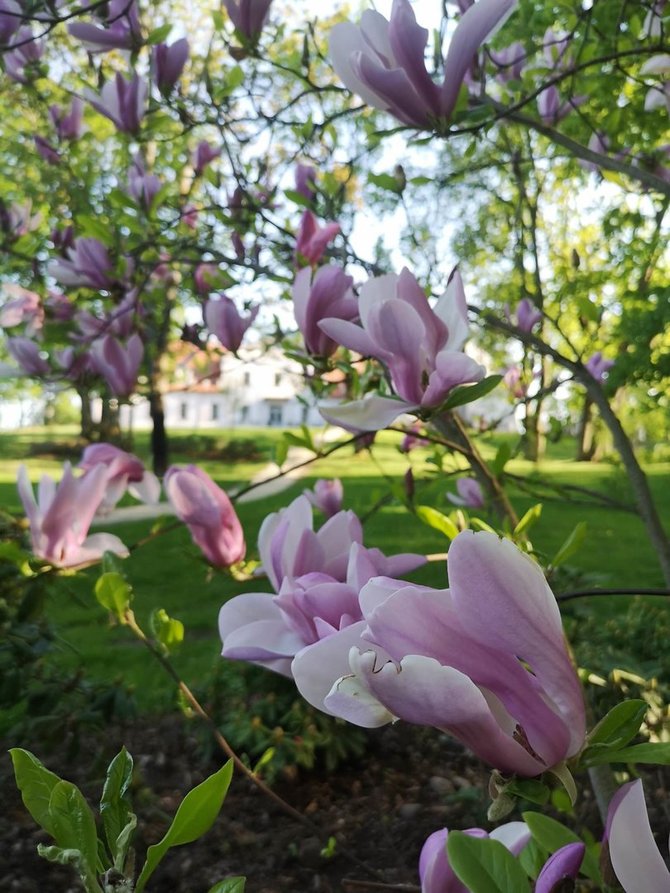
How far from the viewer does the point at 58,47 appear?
27.0 ft

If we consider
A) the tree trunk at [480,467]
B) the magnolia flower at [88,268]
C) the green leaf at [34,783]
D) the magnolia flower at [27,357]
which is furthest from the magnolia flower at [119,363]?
the green leaf at [34,783]

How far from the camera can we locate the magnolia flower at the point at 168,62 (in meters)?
1.79

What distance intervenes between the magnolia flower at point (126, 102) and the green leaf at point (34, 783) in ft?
5.60

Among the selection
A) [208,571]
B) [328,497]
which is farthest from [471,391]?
[328,497]

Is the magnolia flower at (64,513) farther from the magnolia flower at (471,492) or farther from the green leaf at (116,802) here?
the magnolia flower at (471,492)

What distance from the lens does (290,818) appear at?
220cm

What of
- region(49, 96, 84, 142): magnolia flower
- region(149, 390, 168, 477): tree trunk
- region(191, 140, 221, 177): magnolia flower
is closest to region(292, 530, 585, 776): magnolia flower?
region(191, 140, 221, 177): magnolia flower

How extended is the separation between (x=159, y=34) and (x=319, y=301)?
108 cm

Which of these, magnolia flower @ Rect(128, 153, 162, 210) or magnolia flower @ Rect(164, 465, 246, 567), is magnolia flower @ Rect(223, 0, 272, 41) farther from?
magnolia flower @ Rect(164, 465, 246, 567)

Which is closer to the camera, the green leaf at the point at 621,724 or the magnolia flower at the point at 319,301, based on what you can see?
the green leaf at the point at 621,724

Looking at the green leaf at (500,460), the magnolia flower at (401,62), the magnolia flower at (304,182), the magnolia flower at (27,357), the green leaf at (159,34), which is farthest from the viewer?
the magnolia flower at (27,357)

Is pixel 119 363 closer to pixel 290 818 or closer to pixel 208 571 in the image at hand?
pixel 208 571

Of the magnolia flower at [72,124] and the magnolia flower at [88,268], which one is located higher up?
the magnolia flower at [72,124]

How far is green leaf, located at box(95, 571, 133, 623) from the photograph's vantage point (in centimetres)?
87
